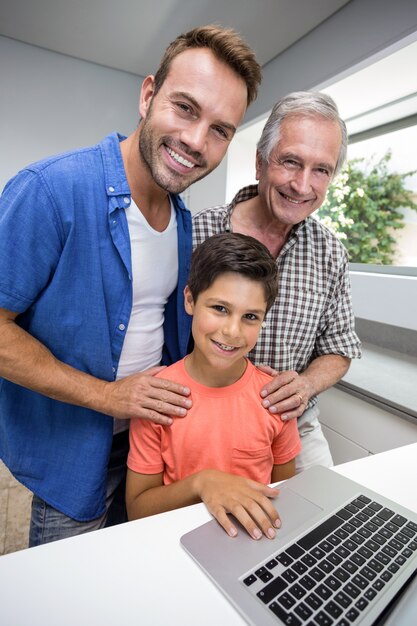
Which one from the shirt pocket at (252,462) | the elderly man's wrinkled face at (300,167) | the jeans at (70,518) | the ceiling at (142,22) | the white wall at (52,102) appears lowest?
the jeans at (70,518)

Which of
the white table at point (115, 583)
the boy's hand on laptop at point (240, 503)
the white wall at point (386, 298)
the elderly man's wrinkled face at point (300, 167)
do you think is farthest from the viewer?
the white wall at point (386, 298)

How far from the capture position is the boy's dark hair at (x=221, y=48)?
34.8 inches

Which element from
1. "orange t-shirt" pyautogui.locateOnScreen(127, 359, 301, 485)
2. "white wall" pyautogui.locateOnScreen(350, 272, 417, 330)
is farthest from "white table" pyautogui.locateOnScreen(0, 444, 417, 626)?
"white wall" pyautogui.locateOnScreen(350, 272, 417, 330)

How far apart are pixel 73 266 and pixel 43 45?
2765 millimetres

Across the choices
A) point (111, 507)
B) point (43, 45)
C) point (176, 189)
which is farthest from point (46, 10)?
point (111, 507)

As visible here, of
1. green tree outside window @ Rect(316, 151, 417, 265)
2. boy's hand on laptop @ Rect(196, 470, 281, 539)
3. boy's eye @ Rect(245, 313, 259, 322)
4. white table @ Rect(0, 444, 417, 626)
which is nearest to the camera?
white table @ Rect(0, 444, 417, 626)

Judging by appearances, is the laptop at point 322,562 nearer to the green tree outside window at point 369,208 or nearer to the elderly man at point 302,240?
the elderly man at point 302,240

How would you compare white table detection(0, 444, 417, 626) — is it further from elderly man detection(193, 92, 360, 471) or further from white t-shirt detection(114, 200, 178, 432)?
elderly man detection(193, 92, 360, 471)

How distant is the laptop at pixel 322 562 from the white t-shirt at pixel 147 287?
50 centimetres

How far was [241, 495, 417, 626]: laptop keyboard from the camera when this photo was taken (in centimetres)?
48

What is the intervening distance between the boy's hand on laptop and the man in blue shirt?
20 cm

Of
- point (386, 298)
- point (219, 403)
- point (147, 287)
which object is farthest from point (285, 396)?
point (386, 298)

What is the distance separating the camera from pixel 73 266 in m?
0.87

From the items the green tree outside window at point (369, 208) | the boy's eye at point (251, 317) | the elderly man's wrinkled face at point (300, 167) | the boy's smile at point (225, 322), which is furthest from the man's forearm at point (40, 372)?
the green tree outside window at point (369, 208)
